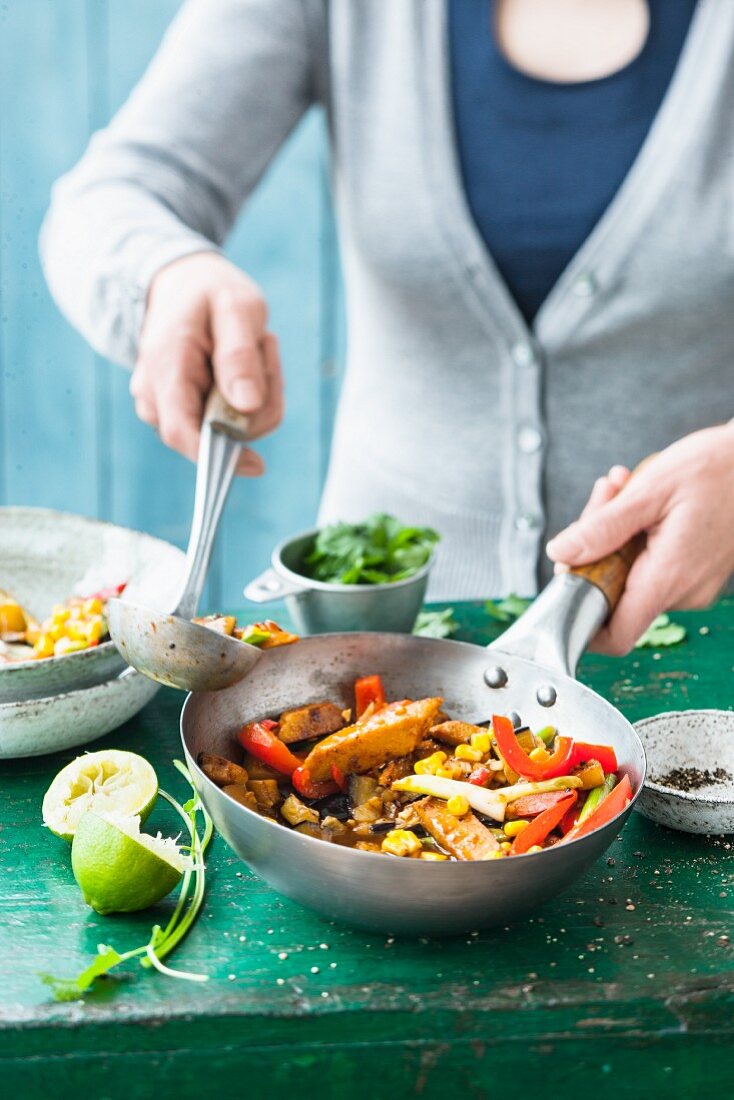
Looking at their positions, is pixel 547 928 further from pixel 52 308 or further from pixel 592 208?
pixel 52 308

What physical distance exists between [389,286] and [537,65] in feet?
1.48

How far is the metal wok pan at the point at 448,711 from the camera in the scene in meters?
0.92

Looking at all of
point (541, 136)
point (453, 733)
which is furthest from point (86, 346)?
point (453, 733)

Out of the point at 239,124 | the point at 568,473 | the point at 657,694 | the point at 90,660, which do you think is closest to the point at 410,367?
the point at 568,473

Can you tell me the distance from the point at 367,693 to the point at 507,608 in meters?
0.51

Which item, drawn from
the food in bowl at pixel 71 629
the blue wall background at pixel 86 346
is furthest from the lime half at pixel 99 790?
the blue wall background at pixel 86 346

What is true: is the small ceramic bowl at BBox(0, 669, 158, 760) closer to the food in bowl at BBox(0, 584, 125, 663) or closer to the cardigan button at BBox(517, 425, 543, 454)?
the food in bowl at BBox(0, 584, 125, 663)

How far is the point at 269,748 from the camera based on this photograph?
1191 millimetres

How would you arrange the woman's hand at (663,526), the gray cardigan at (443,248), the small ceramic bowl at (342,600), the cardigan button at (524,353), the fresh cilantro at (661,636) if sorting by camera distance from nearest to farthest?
the woman's hand at (663,526), the small ceramic bowl at (342,600), the fresh cilantro at (661,636), the gray cardigan at (443,248), the cardigan button at (524,353)

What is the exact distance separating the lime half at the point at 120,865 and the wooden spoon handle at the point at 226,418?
2.17 feet

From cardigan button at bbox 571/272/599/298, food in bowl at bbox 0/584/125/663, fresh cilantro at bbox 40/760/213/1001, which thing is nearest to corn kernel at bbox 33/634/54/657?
food in bowl at bbox 0/584/125/663

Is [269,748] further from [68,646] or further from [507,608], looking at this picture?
[507,608]

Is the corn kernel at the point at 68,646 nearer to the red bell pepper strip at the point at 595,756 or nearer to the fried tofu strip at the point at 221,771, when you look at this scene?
the fried tofu strip at the point at 221,771

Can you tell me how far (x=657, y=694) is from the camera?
1.51 meters
